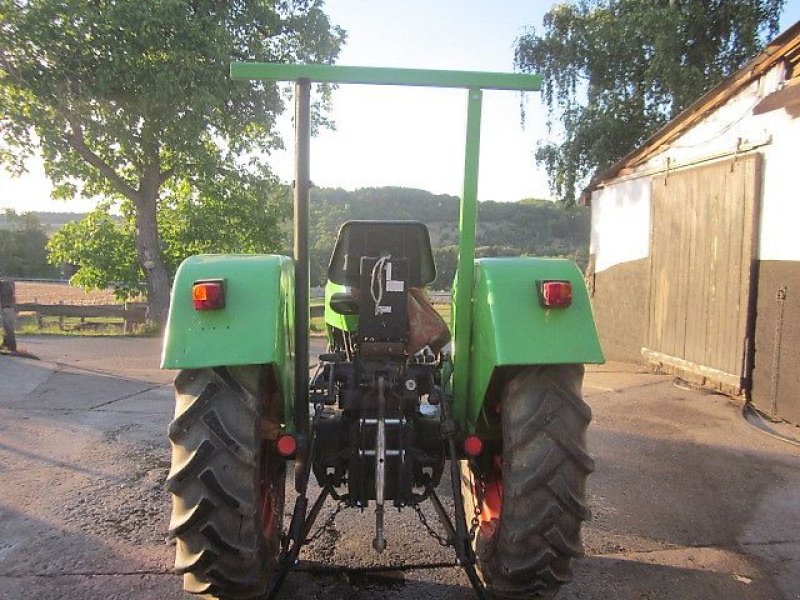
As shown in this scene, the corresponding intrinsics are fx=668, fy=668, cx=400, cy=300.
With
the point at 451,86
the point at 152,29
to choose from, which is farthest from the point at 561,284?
the point at 152,29

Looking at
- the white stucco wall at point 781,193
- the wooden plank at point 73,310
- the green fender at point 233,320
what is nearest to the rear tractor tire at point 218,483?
the green fender at point 233,320

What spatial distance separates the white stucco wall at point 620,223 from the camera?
936 centimetres

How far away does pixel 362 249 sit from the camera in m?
3.19

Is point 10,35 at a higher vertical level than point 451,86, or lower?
higher

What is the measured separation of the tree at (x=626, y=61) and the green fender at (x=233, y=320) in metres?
11.9

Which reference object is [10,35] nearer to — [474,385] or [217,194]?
[217,194]

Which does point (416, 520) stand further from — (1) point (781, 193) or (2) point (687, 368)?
(2) point (687, 368)

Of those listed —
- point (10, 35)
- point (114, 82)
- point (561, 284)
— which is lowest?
point (561, 284)

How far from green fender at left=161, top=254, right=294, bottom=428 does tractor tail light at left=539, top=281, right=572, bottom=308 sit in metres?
1.08

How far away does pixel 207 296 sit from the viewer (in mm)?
2562

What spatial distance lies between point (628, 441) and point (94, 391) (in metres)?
5.93

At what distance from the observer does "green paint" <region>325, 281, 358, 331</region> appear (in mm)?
3742

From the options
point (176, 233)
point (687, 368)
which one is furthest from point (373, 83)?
point (176, 233)

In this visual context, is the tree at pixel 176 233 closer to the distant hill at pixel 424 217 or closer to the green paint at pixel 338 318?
the distant hill at pixel 424 217
